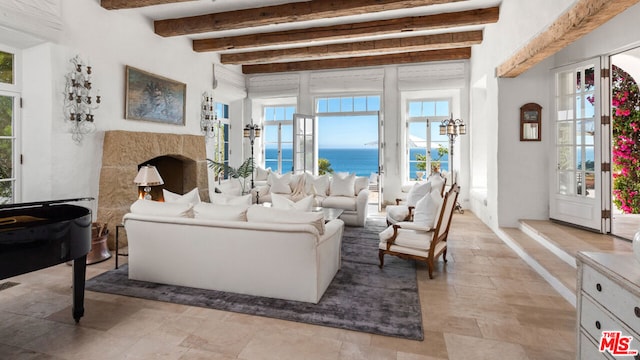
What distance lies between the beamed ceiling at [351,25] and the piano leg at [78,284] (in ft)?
11.1

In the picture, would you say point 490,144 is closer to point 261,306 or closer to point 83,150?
point 261,306

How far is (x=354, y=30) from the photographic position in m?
5.62

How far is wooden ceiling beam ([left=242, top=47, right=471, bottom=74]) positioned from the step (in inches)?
166

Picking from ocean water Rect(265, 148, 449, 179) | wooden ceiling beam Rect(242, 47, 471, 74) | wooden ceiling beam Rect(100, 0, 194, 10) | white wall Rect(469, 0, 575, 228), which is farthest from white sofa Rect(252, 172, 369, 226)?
ocean water Rect(265, 148, 449, 179)

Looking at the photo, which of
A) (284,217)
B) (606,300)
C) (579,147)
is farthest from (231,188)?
(579,147)

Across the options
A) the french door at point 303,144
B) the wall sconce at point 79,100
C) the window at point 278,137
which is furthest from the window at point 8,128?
the window at point 278,137

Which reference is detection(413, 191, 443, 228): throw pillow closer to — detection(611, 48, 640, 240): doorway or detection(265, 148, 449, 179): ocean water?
detection(611, 48, 640, 240): doorway

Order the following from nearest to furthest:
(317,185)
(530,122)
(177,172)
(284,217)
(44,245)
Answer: (44,245) < (284,217) < (530,122) < (177,172) < (317,185)

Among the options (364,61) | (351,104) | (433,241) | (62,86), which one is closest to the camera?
(433,241)

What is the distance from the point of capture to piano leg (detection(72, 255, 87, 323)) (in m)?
2.44

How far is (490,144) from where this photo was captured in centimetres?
556

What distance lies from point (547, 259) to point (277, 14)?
15.7ft

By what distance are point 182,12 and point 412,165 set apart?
6271 mm

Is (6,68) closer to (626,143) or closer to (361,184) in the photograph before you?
(361,184)
